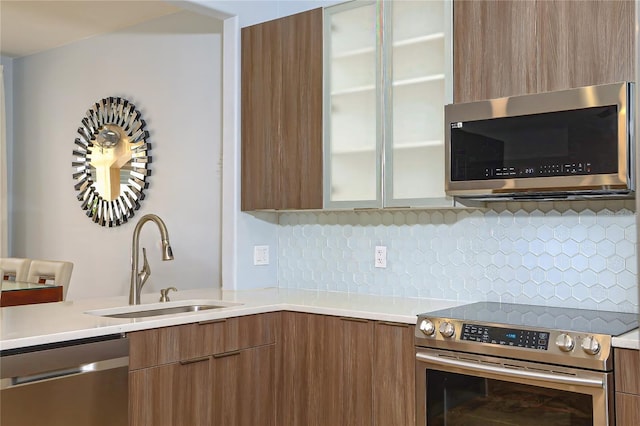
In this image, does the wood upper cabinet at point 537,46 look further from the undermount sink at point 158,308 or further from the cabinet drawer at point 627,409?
the undermount sink at point 158,308

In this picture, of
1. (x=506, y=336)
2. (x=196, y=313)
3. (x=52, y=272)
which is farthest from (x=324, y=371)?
(x=52, y=272)

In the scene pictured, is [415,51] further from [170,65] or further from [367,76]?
[170,65]

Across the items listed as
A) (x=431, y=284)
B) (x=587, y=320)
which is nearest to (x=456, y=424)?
(x=587, y=320)

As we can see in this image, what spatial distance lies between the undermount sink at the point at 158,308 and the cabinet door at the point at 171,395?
41cm

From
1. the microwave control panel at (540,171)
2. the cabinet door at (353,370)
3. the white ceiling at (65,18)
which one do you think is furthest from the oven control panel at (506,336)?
the white ceiling at (65,18)

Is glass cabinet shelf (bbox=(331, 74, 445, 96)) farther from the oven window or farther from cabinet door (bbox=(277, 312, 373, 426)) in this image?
Answer: the oven window

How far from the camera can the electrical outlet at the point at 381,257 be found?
10.3ft

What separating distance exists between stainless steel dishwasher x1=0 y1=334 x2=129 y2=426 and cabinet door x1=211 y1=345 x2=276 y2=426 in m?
0.42

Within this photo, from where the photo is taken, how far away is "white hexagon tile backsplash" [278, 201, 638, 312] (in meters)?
2.49

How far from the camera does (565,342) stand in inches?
79.0

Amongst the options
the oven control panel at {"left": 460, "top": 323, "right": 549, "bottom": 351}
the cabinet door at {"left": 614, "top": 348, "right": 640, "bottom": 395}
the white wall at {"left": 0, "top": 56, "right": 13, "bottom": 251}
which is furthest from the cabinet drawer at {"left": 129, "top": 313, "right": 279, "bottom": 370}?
the white wall at {"left": 0, "top": 56, "right": 13, "bottom": 251}

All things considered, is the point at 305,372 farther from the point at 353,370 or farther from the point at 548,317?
the point at 548,317

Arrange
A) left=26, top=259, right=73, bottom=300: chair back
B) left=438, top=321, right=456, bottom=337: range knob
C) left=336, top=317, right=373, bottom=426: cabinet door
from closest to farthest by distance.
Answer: left=438, top=321, right=456, bottom=337: range knob
left=336, top=317, right=373, bottom=426: cabinet door
left=26, top=259, right=73, bottom=300: chair back

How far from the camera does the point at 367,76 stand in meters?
2.90
